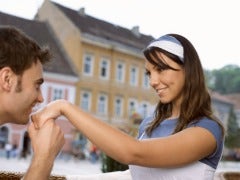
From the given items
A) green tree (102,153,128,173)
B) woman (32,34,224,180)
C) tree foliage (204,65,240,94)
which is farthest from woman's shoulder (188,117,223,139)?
tree foliage (204,65,240,94)

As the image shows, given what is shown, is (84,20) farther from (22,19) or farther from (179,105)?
(179,105)

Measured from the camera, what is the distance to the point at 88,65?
87.7ft

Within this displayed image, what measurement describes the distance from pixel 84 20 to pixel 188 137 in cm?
2845

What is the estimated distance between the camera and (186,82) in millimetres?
1635

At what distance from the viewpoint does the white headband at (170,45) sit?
5.27ft

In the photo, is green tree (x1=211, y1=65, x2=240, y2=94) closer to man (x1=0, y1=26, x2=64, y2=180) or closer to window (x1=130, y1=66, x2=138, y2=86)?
window (x1=130, y1=66, x2=138, y2=86)

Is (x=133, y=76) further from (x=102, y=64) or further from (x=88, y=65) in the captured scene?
(x=88, y=65)

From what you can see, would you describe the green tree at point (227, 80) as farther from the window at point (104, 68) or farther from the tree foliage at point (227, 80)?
the window at point (104, 68)

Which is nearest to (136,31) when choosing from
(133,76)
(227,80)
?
(133,76)

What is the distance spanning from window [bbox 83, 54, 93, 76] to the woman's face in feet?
81.4

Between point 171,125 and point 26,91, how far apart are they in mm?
511

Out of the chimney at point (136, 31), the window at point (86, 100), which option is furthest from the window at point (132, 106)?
the chimney at point (136, 31)

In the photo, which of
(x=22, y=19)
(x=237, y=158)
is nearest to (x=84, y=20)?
(x=22, y=19)

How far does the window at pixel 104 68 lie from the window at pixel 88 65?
739mm
